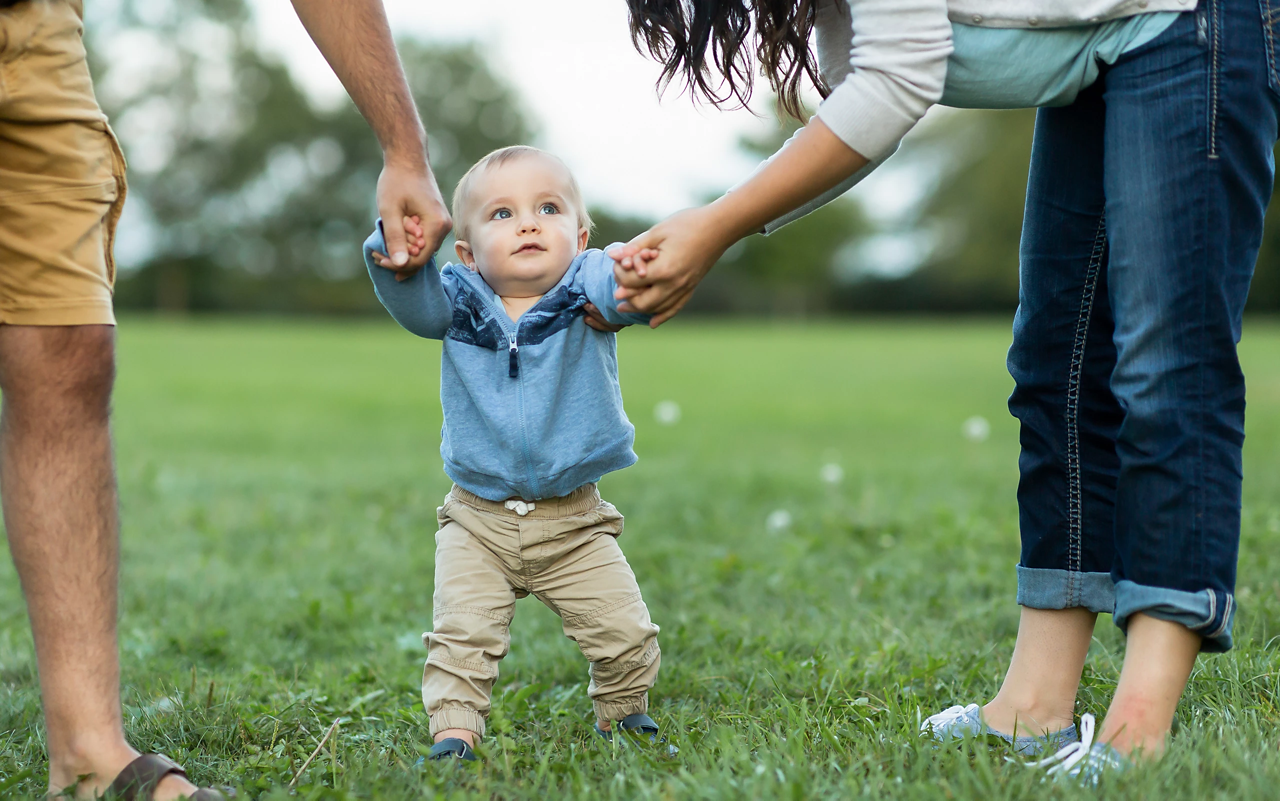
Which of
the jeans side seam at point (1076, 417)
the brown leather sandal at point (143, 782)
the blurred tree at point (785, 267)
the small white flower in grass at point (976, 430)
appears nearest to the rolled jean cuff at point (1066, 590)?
the jeans side seam at point (1076, 417)

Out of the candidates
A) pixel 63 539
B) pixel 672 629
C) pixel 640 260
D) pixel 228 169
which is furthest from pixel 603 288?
pixel 228 169

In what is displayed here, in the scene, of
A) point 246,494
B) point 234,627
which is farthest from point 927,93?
point 246,494

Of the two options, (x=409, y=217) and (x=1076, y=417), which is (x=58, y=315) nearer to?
(x=409, y=217)

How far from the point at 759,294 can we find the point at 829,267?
25.2 feet

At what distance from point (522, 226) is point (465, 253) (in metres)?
0.25

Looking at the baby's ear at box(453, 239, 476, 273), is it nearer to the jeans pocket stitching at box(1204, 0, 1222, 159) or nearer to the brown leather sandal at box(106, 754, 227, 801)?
the brown leather sandal at box(106, 754, 227, 801)

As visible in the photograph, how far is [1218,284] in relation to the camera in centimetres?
192

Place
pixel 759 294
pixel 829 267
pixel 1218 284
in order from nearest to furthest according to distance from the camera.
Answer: pixel 1218 284 < pixel 759 294 < pixel 829 267

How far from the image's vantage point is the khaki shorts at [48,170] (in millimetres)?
1980

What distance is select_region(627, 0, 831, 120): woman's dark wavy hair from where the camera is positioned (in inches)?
89.0

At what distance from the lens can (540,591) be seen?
2549 mm

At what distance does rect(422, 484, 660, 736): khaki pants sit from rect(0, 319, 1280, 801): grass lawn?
0.41 ft

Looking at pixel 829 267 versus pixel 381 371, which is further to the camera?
pixel 829 267

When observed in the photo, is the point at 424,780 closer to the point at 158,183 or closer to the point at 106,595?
the point at 106,595
